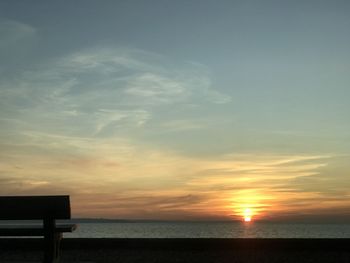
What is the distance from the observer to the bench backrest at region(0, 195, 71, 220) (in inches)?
287

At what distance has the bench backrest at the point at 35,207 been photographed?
7.30 metres
